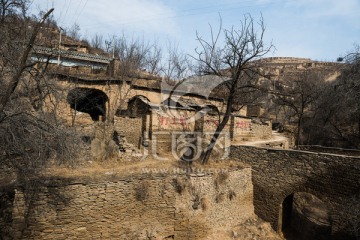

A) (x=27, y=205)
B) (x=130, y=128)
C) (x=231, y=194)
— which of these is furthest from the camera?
(x=130, y=128)

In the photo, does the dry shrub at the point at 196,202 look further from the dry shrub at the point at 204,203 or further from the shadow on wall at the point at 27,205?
the shadow on wall at the point at 27,205

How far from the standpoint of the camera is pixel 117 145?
33.7 ft

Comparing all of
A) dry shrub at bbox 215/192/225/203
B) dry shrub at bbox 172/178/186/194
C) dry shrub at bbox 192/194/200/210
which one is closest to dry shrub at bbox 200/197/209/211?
dry shrub at bbox 192/194/200/210

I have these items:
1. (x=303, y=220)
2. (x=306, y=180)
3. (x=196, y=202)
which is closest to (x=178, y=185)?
(x=196, y=202)

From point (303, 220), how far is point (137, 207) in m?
7.73

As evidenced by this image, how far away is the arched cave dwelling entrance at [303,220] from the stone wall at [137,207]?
6.74ft

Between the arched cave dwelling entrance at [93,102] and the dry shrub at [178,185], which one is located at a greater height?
the arched cave dwelling entrance at [93,102]

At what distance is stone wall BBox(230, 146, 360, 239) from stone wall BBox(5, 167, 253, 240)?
98 centimetres

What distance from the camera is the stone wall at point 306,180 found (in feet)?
26.4

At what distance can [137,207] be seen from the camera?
309 inches

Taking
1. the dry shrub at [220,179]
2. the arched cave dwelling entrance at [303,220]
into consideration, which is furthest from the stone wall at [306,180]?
the dry shrub at [220,179]

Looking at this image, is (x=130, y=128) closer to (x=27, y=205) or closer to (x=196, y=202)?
(x=196, y=202)

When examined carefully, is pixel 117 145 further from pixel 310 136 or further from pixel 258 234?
pixel 310 136

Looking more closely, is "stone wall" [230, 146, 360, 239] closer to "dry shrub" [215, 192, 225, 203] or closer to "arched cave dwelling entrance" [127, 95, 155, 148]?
"dry shrub" [215, 192, 225, 203]
